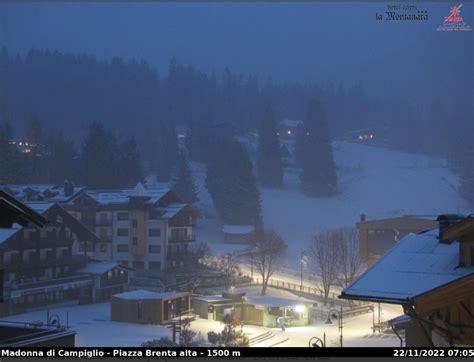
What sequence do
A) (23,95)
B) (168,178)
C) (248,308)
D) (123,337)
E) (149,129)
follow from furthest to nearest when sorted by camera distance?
(23,95), (149,129), (168,178), (248,308), (123,337)

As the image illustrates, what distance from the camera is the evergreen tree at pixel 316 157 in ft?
58.3

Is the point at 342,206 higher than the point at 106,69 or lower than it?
lower

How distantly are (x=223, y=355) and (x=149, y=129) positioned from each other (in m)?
20.4

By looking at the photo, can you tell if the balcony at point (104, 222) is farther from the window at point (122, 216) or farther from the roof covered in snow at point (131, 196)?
the roof covered in snow at point (131, 196)

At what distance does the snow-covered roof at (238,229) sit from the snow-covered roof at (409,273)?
10610 mm

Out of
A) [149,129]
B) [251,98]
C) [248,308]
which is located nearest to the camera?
[248,308]

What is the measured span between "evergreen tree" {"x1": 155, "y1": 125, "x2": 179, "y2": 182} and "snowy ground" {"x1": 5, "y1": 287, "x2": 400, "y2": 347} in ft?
30.6

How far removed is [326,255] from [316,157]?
24.6ft

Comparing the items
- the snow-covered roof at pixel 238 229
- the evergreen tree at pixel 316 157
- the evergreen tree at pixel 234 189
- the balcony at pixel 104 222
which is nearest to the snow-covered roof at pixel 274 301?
the balcony at pixel 104 222

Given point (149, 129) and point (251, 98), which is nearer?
point (149, 129)

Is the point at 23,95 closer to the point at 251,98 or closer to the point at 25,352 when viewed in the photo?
the point at 251,98

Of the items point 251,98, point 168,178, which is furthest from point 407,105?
point 168,178

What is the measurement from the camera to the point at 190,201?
1562cm

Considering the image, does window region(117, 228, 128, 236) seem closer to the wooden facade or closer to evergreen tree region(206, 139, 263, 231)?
evergreen tree region(206, 139, 263, 231)
